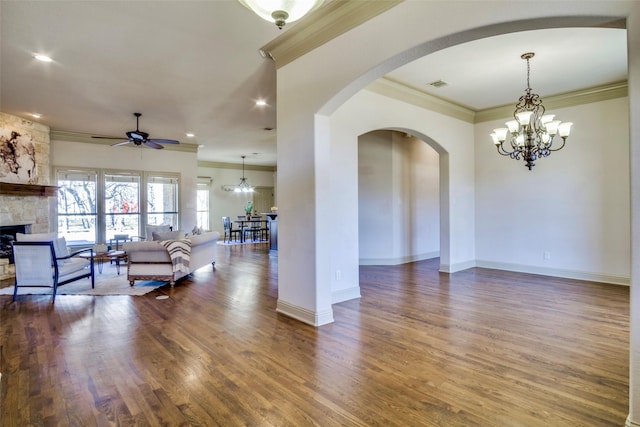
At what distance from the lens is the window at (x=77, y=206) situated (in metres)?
7.62

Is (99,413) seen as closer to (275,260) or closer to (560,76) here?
(275,260)

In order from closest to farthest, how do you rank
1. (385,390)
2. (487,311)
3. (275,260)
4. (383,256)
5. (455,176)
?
(385,390) → (487,311) → (455,176) → (383,256) → (275,260)

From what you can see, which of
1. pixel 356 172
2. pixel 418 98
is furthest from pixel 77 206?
pixel 418 98

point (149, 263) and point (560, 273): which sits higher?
point (149, 263)

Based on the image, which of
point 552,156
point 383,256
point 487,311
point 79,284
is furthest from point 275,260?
point 552,156

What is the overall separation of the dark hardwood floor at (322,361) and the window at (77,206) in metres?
3.68

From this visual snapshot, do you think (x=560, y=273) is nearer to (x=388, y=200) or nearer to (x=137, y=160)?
(x=388, y=200)

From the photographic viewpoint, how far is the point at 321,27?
3244 millimetres

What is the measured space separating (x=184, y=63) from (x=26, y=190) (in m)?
4.81

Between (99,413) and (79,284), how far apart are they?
436 cm

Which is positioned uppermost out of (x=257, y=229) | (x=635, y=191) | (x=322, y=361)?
(x=635, y=191)

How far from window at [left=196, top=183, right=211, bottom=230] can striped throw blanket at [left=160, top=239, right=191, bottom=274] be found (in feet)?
24.8

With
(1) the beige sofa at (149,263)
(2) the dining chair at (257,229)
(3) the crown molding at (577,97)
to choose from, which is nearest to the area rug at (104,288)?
(1) the beige sofa at (149,263)

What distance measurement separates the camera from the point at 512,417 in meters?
1.97
